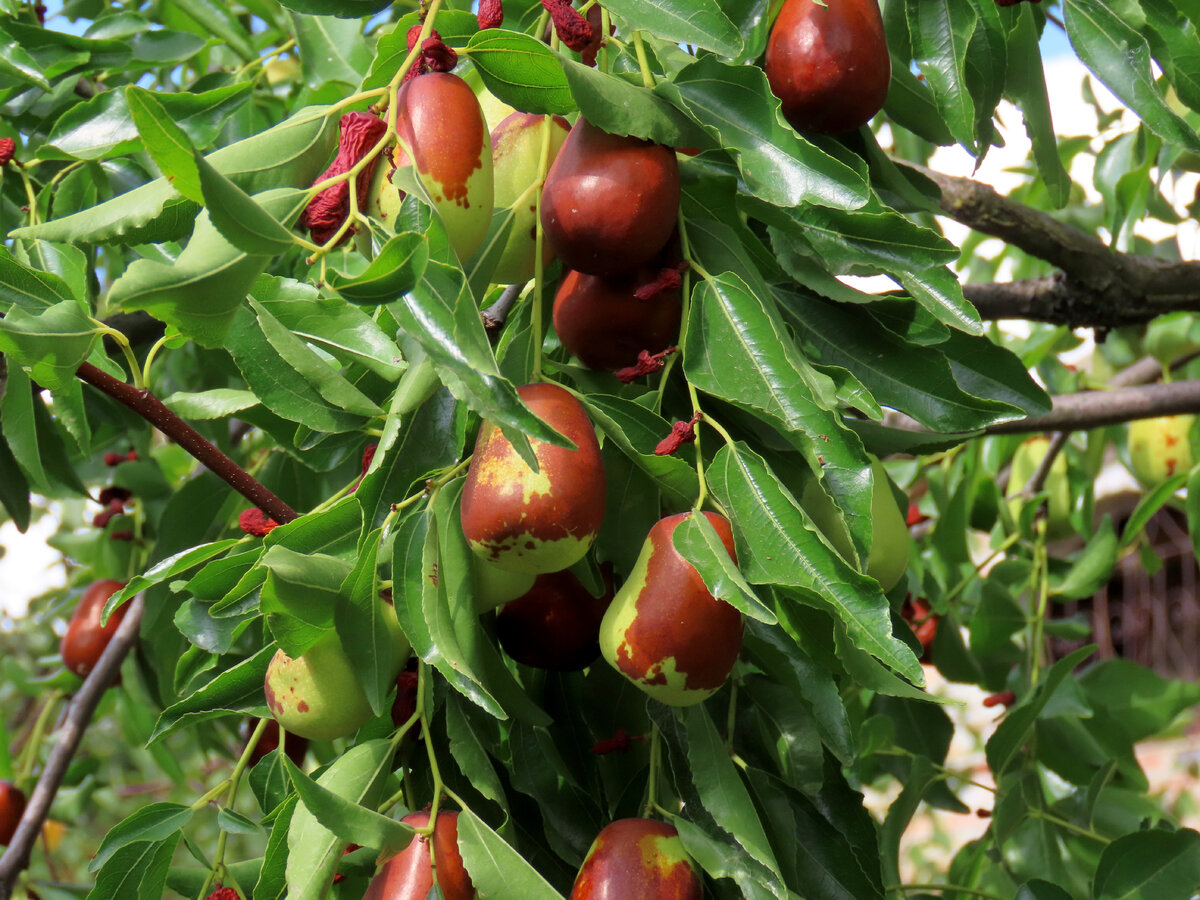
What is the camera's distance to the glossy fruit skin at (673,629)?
750 mm

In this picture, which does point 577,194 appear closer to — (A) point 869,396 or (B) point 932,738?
(A) point 869,396

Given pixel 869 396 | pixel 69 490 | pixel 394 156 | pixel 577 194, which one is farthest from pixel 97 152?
pixel 869 396

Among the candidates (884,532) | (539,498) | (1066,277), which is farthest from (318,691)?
(1066,277)

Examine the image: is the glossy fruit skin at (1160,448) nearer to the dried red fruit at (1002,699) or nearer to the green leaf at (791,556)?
the dried red fruit at (1002,699)

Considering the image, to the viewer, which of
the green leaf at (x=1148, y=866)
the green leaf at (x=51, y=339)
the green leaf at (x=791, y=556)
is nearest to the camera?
the green leaf at (x=791, y=556)

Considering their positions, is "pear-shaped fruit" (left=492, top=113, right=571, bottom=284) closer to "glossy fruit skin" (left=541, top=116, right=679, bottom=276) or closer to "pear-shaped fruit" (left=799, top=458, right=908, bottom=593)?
"glossy fruit skin" (left=541, top=116, right=679, bottom=276)

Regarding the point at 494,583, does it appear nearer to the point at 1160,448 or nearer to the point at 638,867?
the point at 638,867

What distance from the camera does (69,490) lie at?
1517 mm

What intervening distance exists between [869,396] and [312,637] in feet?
1.35

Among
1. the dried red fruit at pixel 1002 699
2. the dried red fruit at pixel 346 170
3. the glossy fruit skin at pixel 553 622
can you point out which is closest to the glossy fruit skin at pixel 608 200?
the dried red fruit at pixel 346 170

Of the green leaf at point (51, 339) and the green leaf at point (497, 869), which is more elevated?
the green leaf at point (51, 339)

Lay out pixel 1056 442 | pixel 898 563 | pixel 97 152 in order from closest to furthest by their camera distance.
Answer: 1. pixel 898 563
2. pixel 97 152
3. pixel 1056 442

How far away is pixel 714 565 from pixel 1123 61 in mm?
598

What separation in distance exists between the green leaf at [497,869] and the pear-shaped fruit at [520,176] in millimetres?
422
